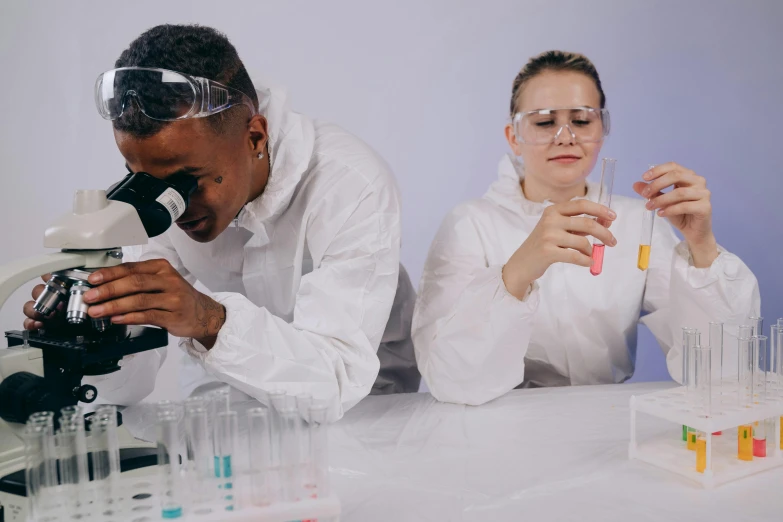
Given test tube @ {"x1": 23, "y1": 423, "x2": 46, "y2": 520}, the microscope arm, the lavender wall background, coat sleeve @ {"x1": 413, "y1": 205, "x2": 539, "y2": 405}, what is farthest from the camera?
the lavender wall background

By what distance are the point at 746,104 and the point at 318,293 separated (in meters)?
2.73

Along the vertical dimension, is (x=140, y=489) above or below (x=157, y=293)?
below

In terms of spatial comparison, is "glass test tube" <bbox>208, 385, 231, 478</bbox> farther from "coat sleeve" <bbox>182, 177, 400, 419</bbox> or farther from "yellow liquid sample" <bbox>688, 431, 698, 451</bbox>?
"yellow liquid sample" <bbox>688, 431, 698, 451</bbox>

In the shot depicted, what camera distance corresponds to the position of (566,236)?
1801mm

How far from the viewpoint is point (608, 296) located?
231 centimetres

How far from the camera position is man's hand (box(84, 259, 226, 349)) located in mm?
1264

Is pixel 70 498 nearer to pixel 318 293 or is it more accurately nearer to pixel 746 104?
pixel 318 293

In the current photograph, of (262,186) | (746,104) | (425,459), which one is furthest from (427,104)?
(425,459)

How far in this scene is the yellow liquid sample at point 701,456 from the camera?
1471 millimetres

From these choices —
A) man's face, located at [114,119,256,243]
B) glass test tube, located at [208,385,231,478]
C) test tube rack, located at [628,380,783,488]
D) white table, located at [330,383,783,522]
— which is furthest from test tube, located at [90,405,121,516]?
test tube rack, located at [628,380,783,488]

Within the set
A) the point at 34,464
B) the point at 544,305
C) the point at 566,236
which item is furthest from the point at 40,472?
the point at 544,305

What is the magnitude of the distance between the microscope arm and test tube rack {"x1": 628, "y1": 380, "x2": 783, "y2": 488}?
1.12 meters

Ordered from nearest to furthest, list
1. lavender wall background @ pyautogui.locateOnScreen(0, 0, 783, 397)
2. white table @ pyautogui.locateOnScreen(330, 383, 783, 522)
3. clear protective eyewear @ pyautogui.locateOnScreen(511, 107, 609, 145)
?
white table @ pyautogui.locateOnScreen(330, 383, 783, 522) < clear protective eyewear @ pyautogui.locateOnScreen(511, 107, 609, 145) < lavender wall background @ pyautogui.locateOnScreen(0, 0, 783, 397)

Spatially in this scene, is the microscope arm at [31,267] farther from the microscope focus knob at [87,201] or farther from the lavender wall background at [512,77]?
the lavender wall background at [512,77]
